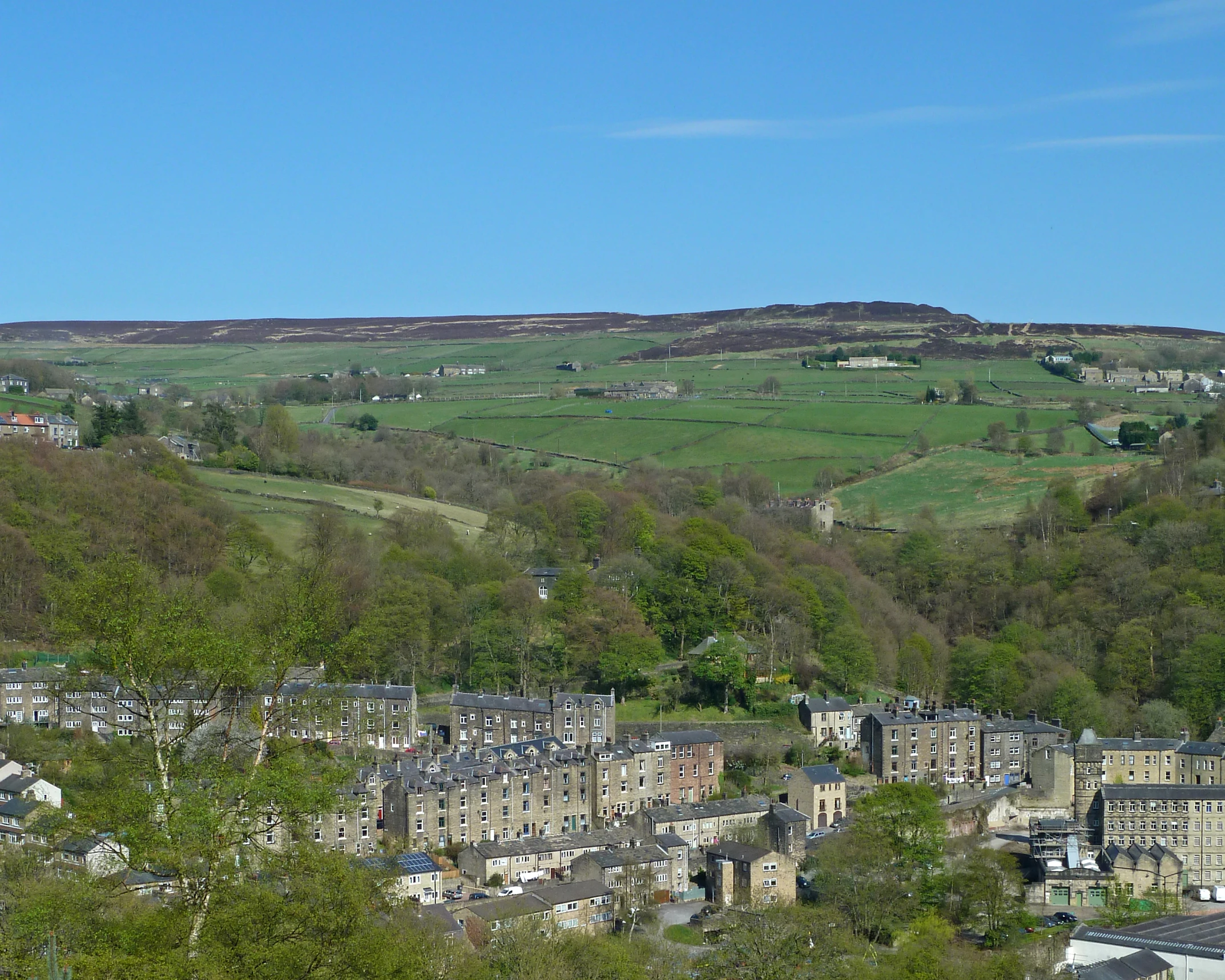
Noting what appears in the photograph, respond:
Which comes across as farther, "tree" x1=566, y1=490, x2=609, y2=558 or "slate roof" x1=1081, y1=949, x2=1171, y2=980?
"tree" x1=566, y1=490, x2=609, y2=558

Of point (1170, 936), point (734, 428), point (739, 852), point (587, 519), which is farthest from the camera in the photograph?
point (734, 428)

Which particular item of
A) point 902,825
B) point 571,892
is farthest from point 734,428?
point 571,892

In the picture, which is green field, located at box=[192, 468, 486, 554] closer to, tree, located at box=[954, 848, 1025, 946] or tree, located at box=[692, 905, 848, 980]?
tree, located at box=[954, 848, 1025, 946]

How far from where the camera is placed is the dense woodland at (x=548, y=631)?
12438 mm

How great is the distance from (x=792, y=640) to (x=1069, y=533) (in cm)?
1996

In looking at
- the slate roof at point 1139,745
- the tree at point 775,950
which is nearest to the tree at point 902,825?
the tree at point 775,950

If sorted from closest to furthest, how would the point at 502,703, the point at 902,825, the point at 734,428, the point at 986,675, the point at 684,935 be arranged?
the point at 684,935, the point at 902,825, the point at 502,703, the point at 986,675, the point at 734,428

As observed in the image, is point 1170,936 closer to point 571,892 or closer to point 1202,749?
point 571,892

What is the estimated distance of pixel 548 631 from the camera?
181 ft

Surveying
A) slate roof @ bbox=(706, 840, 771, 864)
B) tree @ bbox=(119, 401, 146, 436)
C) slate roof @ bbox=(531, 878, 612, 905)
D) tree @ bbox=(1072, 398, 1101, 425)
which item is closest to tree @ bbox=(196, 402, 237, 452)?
tree @ bbox=(119, 401, 146, 436)

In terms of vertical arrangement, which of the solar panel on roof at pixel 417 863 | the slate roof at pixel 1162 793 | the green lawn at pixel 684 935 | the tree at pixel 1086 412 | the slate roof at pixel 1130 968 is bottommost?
the green lawn at pixel 684 935

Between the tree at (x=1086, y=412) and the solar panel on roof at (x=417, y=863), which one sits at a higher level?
the tree at (x=1086, y=412)

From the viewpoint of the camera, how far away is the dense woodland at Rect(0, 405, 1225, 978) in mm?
12438

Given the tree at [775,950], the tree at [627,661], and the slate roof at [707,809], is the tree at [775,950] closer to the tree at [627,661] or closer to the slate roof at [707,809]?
the slate roof at [707,809]
